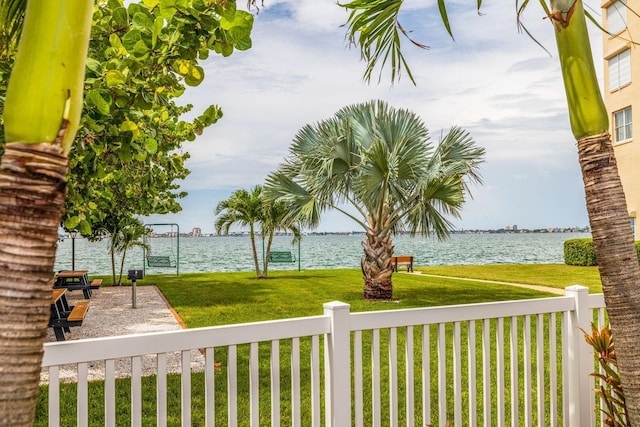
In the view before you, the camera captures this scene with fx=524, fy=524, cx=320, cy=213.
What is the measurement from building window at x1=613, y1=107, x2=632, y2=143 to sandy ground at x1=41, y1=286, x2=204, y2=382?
18.0 meters

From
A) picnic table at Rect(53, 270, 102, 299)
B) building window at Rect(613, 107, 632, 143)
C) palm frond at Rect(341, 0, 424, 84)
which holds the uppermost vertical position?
building window at Rect(613, 107, 632, 143)

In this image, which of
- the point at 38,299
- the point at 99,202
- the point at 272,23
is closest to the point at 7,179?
the point at 38,299

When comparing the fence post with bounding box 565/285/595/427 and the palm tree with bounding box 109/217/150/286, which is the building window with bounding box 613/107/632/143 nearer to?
Result: the palm tree with bounding box 109/217/150/286

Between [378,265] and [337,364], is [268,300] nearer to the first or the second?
[378,265]

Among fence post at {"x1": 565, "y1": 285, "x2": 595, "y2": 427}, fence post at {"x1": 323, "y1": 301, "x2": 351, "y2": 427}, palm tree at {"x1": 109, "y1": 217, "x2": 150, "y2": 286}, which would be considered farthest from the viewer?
palm tree at {"x1": 109, "y1": 217, "x2": 150, "y2": 286}

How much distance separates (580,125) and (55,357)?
2572 mm

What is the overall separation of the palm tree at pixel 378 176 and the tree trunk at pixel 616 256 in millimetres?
8835

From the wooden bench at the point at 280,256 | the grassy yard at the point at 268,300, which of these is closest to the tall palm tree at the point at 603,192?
the grassy yard at the point at 268,300

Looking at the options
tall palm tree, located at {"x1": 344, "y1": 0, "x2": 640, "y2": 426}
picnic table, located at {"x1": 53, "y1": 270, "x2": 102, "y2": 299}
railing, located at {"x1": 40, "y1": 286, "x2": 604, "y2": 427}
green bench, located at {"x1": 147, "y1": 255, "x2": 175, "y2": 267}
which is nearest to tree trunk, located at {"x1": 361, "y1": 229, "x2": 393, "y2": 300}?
picnic table, located at {"x1": 53, "y1": 270, "x2": 102, "y2": 299}

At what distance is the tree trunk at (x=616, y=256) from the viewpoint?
7.64 ft

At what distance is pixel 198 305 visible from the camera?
40.9 ft

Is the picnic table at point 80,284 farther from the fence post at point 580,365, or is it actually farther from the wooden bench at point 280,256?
the fence post at point 580,365

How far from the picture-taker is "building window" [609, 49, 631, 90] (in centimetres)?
1997

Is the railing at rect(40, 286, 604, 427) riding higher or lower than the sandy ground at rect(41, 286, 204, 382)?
higher
